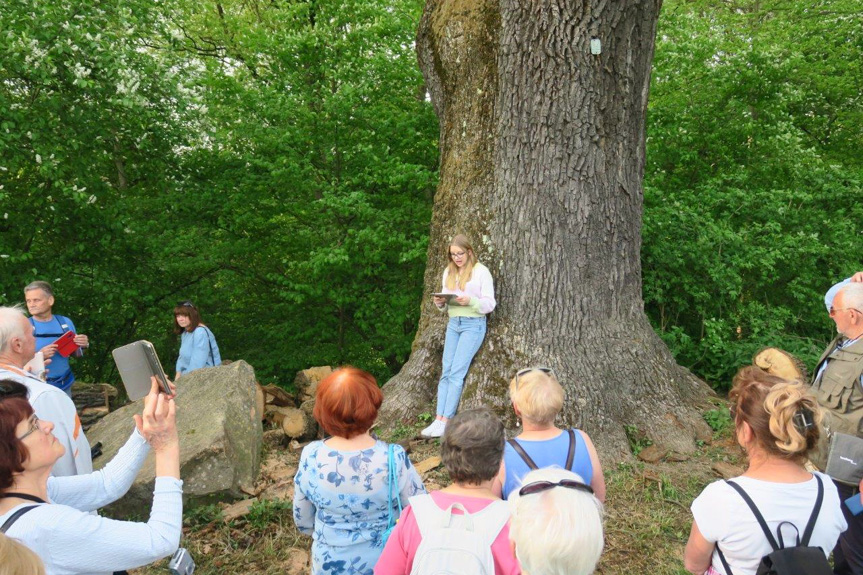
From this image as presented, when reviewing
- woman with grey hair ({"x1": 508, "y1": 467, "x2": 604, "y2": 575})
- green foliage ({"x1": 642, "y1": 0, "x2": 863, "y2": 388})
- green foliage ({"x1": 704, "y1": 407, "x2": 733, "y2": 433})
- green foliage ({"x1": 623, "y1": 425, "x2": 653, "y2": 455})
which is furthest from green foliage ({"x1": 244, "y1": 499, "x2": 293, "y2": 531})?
green foliage ({"x1": 642, "y1": 0, "x2": 863, "y2": 388})

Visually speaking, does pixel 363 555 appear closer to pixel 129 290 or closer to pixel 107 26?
pixel 129 290

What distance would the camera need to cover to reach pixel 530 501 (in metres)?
1.68

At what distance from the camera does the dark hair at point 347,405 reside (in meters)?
2.40

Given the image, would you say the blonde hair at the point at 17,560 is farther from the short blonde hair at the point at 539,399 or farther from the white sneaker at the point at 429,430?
the white sneaker at the point at 429,430

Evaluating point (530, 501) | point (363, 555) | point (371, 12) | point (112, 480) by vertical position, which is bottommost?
point (363, 555)

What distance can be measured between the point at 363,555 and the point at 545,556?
1.11 meters

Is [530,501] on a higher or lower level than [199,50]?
lower

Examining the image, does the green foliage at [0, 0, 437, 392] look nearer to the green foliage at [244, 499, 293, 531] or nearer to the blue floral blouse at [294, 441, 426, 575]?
the green foliage at [244, 499, 293, 531]

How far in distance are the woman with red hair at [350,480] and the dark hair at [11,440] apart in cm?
100

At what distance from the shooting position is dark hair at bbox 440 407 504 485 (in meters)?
2.09

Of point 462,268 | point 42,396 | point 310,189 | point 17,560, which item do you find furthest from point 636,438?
point 310,189

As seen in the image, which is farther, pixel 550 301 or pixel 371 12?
pixel 371 12

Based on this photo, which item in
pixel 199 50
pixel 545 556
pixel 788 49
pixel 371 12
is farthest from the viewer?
pixel 199 50

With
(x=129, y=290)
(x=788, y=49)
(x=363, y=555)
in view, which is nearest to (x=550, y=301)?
(x=363, y=555)
